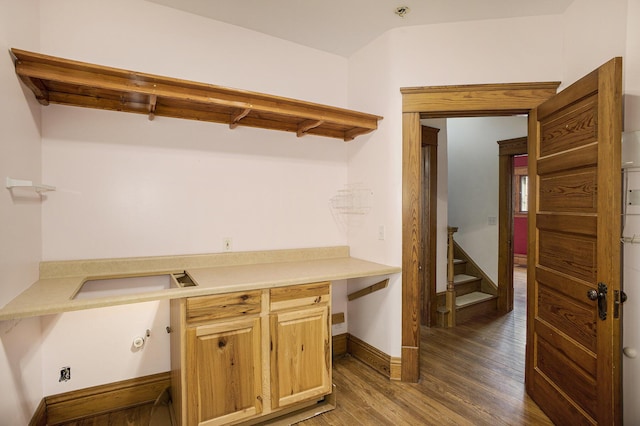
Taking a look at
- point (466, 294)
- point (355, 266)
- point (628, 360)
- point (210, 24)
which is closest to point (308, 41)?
point (210, 24)

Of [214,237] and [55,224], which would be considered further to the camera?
[214,237]

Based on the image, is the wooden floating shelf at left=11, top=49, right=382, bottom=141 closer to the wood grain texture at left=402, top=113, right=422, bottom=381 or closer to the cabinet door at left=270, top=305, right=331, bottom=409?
the wood grain texture at left=402, top=113, right=422, bottom=381

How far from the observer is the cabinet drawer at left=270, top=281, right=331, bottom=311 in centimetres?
196

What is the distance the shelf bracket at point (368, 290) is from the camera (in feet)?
8.47

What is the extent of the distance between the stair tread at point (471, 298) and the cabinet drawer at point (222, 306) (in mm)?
2814

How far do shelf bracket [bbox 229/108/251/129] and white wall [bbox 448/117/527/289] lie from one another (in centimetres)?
357

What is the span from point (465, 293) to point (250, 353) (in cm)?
332

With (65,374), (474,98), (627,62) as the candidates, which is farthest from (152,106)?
(627,62)

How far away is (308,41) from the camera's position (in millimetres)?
2691

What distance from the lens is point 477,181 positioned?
4645mm

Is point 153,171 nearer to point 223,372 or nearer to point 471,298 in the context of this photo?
point 223,372

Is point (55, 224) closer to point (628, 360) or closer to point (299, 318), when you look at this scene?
point (299, 318)

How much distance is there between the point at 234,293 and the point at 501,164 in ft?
12.9

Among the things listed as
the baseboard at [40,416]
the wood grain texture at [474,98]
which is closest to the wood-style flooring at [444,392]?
the baseboard at [40,416]
